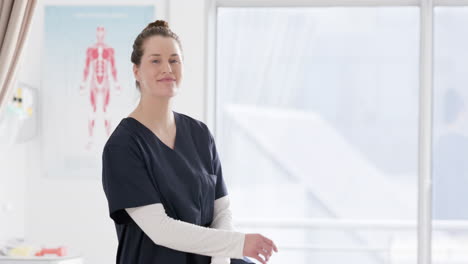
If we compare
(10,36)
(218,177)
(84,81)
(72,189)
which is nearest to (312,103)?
(84,81)

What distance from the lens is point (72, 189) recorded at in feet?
12.2

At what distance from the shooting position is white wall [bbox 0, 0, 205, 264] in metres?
3.66

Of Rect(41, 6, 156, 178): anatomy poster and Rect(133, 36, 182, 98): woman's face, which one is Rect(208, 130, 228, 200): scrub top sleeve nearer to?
Rect(133, 36, 182, 98): woman's face

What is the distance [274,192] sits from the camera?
396cm

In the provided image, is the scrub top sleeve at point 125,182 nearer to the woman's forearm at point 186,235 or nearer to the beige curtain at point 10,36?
the woman's forearm at point 186,235

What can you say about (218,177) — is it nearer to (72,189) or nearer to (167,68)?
(167,68)

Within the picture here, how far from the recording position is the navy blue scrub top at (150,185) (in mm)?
1418

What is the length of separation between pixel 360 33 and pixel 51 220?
204 cm

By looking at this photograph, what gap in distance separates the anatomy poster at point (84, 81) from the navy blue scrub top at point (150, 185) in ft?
7.28

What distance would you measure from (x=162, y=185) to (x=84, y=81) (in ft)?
7.89

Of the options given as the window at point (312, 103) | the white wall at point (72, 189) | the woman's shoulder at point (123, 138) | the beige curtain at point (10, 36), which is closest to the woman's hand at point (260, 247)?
the woman's shoulder at point (123, 138)

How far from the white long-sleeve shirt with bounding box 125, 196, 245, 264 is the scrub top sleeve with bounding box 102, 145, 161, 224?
2 cm

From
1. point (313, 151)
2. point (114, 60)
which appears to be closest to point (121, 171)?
point (114, 60)

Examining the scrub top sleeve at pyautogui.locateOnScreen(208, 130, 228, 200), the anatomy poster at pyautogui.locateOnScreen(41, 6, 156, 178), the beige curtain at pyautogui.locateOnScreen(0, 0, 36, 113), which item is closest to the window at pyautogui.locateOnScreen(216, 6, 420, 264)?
the anatomy poster at pyautogui.locateOnScreen(41, 6, 156, 178)
